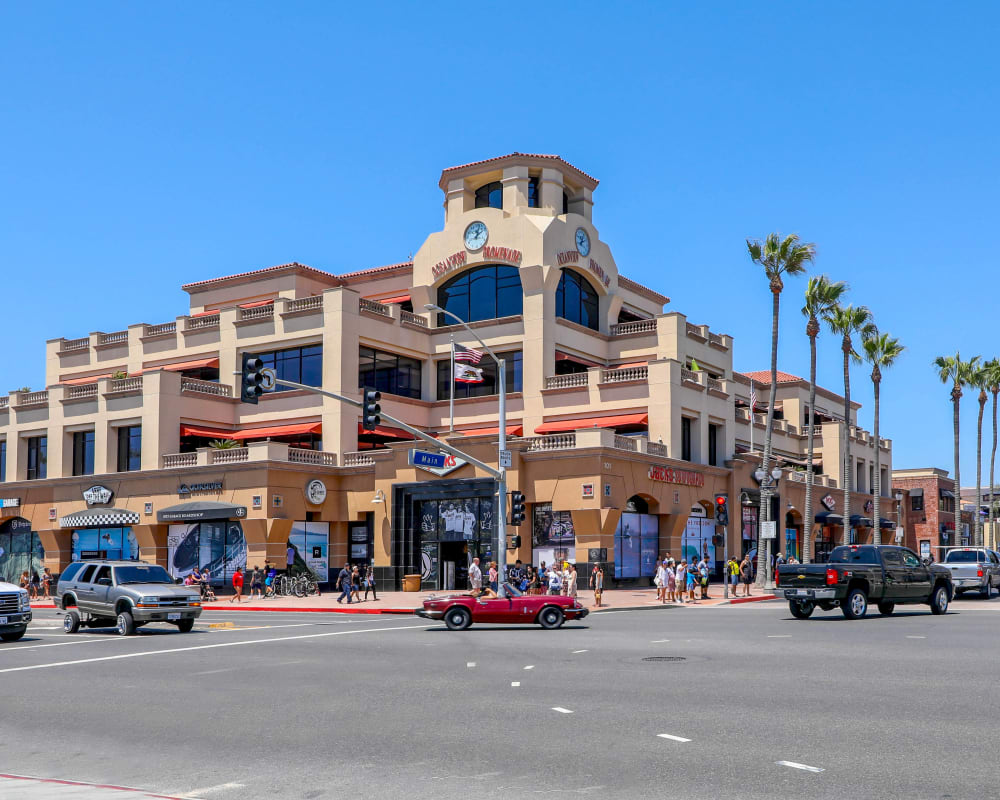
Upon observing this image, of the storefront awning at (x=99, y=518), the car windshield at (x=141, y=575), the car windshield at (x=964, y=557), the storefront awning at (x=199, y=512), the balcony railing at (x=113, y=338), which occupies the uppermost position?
the balcony railing at (x=113, y=338)

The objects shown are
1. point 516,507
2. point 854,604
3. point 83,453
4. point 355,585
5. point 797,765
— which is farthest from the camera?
point 83,453

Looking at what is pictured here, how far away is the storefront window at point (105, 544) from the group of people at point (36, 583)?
1.84m

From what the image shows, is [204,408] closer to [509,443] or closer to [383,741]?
[509,443]

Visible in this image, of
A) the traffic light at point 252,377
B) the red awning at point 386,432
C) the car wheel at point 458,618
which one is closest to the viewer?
the car wheel at point 458,618

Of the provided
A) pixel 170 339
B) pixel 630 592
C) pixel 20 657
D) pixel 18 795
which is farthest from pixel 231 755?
pixel 170 339

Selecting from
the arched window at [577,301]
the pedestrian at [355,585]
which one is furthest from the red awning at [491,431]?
the pedestrian at [355,585]

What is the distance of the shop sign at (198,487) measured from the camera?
2041 inches

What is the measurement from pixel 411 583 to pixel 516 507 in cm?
1295

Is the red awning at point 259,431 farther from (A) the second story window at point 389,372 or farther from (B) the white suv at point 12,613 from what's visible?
(B) the white suv at point 12,613

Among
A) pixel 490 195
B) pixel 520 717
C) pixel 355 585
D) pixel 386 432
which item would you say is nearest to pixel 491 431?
pixel 386 432

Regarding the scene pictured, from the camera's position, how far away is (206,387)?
187 ft

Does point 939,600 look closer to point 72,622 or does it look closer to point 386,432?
point 72,622

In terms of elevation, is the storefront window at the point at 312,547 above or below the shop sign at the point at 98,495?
below

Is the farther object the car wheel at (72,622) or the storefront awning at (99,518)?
the storefront awning at (99,518)
